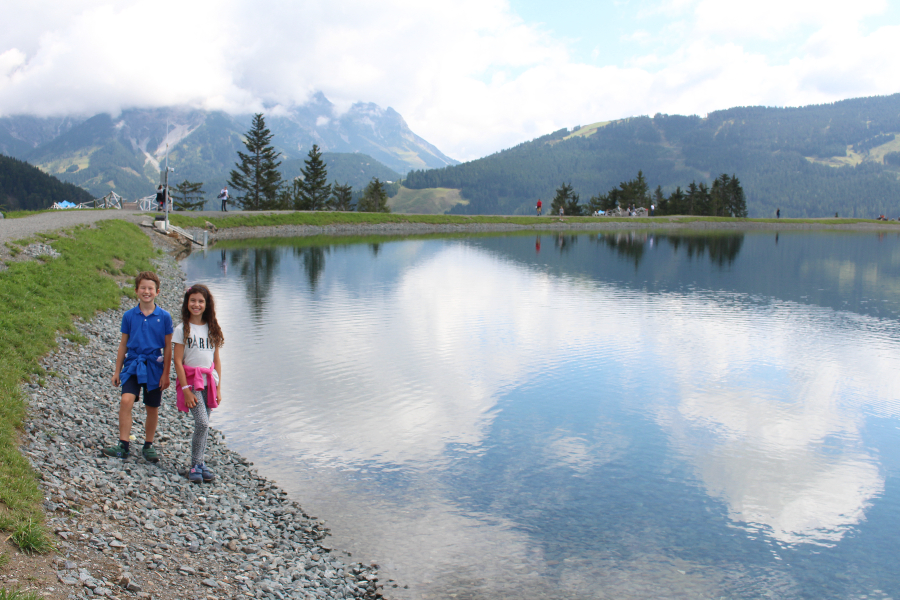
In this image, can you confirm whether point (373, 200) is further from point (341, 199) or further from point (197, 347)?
point (197, 347)

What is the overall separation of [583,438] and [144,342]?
27.5ft

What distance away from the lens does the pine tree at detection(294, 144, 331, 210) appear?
110m

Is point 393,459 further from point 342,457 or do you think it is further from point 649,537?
point 649,537

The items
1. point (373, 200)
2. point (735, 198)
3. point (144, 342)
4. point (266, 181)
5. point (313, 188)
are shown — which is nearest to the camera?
point (144, 342)

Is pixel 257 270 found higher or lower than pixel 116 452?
higher

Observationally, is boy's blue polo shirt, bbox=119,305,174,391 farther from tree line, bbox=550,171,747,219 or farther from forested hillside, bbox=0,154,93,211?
forested hillside, bbox=0,154,93,211

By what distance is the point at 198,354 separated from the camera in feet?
30.2

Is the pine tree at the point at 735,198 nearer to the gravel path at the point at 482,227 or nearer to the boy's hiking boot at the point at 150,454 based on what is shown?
the gravel path at the point at 482,227

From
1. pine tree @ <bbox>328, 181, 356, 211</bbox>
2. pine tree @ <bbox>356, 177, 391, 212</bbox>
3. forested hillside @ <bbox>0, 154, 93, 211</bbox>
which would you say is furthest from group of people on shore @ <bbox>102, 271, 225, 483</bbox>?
forested hillside @ <bbox>0, 154, 93, 211</bbox>

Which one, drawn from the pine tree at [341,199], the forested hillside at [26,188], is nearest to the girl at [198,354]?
the pine tree at [341,199]

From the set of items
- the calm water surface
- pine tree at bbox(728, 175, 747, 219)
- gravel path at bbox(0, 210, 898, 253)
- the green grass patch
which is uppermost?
pine tree at bbox(728, 175, 747, 219)

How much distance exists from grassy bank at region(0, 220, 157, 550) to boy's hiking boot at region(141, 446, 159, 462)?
3.41 feet

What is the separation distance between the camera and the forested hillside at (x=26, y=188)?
183m

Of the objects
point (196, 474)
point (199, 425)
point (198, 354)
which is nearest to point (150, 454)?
point (196, 474)
